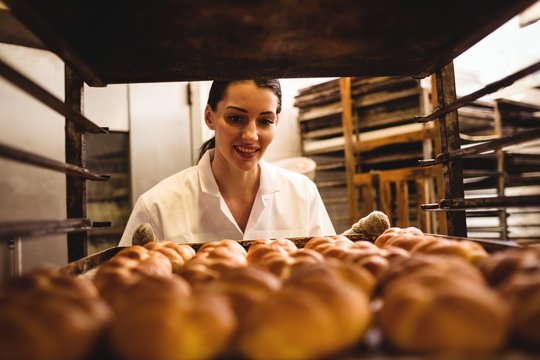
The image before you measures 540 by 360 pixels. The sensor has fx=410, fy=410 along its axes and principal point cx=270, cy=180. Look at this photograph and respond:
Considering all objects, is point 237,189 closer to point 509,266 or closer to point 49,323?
point 509,266

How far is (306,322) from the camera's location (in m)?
0.66

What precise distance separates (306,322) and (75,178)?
1300 millimetres

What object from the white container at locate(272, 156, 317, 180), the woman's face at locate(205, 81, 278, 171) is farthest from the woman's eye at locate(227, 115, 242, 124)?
the white container at locate(272, 156, 317, 180)

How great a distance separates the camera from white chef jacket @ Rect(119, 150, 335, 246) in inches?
115

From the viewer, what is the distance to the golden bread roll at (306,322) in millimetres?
647

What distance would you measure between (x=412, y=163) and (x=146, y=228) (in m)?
3.70

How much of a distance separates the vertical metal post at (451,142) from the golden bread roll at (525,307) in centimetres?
99

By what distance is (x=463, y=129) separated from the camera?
5.09m

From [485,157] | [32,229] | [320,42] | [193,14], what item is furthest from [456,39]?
[485,157]

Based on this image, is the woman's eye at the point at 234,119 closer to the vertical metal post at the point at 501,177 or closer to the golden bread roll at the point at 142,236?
the golden bread roll at the point at 142,236

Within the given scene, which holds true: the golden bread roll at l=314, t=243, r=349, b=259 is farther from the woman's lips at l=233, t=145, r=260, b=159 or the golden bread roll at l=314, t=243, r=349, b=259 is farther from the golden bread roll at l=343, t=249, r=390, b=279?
the woman's lips at l=233, t=145, r=260, b=159

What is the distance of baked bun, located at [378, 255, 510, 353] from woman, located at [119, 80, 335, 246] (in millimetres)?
1951

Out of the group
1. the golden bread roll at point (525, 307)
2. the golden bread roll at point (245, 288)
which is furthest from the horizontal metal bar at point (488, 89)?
the golden bread roll at point (245, 288)

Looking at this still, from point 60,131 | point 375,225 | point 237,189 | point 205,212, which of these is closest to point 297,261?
point 375,225
